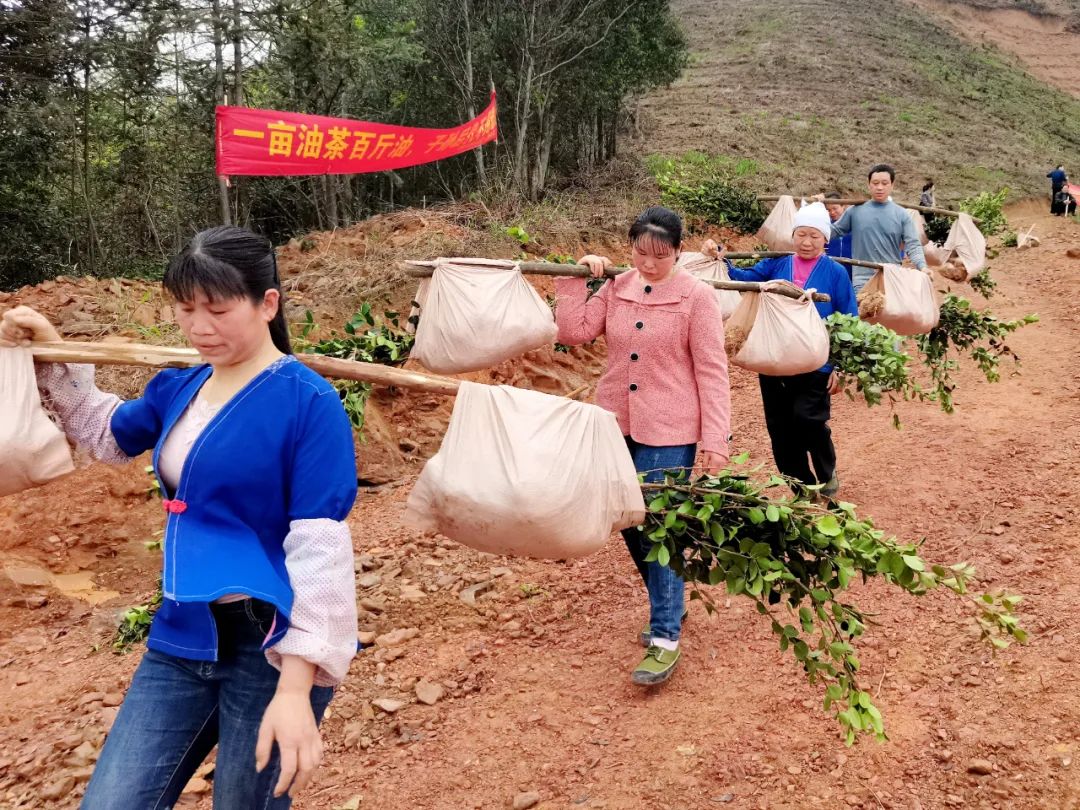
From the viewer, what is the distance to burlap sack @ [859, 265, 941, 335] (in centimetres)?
442

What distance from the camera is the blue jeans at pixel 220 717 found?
54.1 inches

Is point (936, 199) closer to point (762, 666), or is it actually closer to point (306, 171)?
point (306, 171)

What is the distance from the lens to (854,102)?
70.5 ft

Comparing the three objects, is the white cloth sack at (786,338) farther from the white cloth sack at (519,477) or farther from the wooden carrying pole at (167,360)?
the wooden carrying pole at (167,360)

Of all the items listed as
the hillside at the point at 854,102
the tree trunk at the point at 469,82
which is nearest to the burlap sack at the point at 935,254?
the tree trunk at the point at 469,82

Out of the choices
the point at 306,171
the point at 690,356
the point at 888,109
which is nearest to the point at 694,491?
the point at 690,356

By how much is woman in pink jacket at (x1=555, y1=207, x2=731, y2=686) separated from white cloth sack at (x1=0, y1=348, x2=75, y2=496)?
178 cm

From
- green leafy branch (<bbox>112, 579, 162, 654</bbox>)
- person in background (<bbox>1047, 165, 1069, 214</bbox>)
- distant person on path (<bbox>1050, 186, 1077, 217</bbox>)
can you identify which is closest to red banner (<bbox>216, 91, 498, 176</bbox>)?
green leafy branch (<bbox>112, 579, 162, 654</bbox>)

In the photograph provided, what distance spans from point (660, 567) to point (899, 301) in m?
2.45

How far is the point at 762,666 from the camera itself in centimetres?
312

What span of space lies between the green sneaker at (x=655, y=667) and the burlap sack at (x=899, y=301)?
2.43 m

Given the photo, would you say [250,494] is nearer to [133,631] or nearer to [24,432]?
[24,432]

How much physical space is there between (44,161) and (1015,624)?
10.8 m

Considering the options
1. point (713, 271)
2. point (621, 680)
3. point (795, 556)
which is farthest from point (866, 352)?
point (621, 680)
